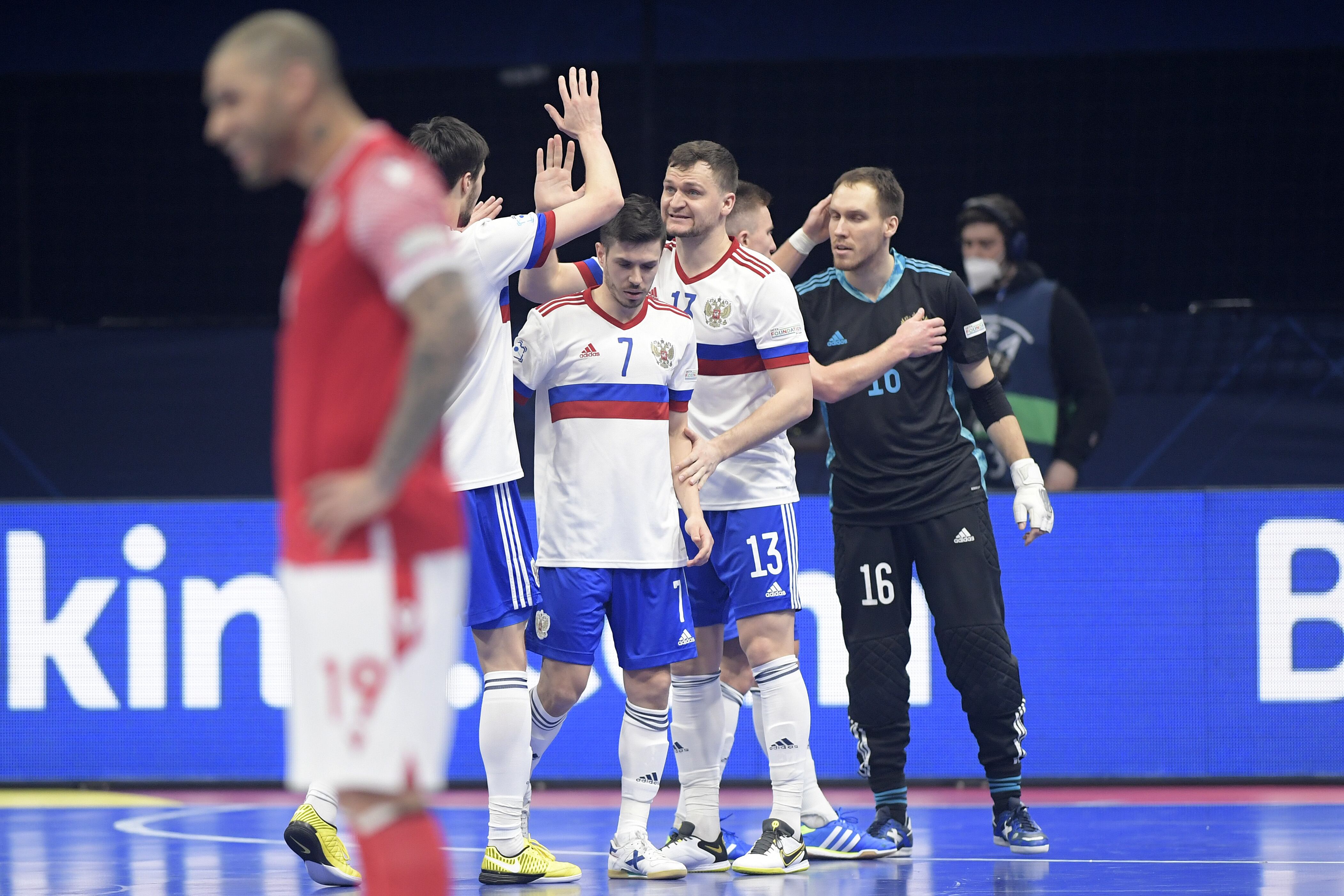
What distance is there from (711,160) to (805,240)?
876 mm

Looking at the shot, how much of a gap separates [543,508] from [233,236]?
7.64 metres

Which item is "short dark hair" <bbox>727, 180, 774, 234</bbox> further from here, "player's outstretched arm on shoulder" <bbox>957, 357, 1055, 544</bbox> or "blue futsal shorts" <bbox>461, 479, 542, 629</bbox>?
"blue futsal shorts" <bbox>461, 479, 542, 629</bbox>

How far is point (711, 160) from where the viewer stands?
536 cm

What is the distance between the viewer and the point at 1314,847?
18.0ft

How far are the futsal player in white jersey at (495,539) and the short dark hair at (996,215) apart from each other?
3222 millimetres

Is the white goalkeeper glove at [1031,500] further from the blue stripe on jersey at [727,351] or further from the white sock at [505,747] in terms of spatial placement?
the white sock at [505,747]

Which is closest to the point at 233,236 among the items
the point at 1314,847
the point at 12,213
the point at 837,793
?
the point at 12,213

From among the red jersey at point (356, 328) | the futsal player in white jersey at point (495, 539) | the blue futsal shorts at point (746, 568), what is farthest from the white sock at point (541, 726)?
the red jersey at point (356, 328)

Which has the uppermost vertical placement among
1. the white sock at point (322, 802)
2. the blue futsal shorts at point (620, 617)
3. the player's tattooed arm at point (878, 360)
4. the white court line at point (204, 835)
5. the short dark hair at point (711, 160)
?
Answer: the short dark hair at point (711, 160)

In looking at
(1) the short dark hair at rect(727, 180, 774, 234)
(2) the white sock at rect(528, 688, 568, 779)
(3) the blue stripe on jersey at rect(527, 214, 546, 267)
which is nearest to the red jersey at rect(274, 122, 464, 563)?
(3) the blue stripe on jersey at rect(527, 214, 546, 267)

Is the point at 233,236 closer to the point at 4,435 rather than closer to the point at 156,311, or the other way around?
the point at 156,311

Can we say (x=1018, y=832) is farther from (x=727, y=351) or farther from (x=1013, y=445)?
(x=727, y=351)

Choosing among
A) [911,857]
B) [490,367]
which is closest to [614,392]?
[490,367]

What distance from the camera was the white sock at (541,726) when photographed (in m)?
5.25
